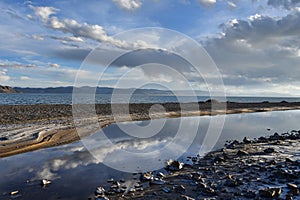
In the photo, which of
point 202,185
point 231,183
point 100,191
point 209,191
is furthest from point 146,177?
point 231,183

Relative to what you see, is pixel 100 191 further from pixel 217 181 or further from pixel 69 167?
pixel 217 181

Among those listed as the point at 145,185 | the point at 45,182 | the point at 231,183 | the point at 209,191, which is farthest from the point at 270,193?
the point at 45,182

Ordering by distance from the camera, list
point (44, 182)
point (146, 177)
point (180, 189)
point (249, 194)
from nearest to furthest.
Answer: point (249, 194) → point (180, 189) → point (44, 182) → point (146, 177)

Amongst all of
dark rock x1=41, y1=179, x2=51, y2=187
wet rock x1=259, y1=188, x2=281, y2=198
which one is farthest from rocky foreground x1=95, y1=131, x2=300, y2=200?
dark rock x1=41, y1=179, x2=51, y2=187

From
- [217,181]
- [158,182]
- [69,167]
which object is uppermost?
[217,181]

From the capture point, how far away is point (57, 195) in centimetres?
1042

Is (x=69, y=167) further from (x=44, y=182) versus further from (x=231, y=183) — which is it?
(x=231, y=183)

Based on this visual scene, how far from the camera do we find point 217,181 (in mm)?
11680

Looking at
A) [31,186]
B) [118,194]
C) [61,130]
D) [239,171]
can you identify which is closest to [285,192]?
[239,171]

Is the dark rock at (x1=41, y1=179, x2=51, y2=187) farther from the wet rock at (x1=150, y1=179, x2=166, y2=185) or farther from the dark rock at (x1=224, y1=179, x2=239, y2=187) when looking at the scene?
the dark rock at (x1=224, y1=179, x2=239, y2=187)

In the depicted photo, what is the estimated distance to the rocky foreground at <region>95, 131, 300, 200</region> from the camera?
1016cm

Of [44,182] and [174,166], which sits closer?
[44,182]

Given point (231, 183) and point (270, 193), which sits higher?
point (270, 193)

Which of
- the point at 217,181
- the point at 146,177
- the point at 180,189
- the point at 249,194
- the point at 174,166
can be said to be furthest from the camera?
the point at 174,166
